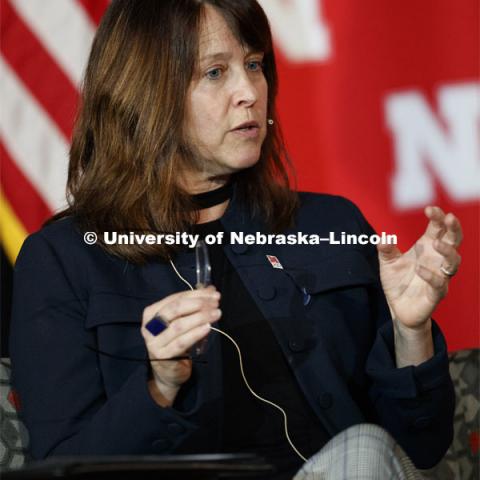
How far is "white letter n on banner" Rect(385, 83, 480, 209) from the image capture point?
7.69 feet

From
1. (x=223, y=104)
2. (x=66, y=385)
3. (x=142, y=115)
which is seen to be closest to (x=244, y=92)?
(x=223, y=104)

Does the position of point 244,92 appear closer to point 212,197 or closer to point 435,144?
point 212,197

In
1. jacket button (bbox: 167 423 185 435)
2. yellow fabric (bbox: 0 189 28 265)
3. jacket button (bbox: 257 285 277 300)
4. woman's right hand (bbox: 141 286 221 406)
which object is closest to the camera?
woman's right hand (bbox: 141 286 221 406)

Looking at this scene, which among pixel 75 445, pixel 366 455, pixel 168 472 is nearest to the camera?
pixel 168 472

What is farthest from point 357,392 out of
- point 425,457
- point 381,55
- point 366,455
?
point 381,55

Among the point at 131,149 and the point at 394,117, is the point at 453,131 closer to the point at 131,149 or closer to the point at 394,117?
the point at 394,117

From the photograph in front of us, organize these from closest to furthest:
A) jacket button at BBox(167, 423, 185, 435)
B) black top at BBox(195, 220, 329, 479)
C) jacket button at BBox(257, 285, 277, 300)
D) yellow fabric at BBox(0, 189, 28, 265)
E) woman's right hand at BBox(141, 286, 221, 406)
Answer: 1. woman's right hand at BBox(141, 286, 221, 406)
2. jacket button at BBox(167, 423, 185, 435)
3. black top at BBox(195, 220, 329, 479)
4. jacket button at BBox(257, 285, 277, 300)
5. yellow fabric at BBox(0, 189, 28, 265)

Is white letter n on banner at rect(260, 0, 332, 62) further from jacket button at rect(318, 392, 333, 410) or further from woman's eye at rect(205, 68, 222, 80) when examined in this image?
jacket button at rect(318, 392, 333, 410)

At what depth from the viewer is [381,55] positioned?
235 cm

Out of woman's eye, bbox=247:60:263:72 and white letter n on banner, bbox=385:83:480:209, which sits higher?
woman's eye, bbox=247:60:263:72

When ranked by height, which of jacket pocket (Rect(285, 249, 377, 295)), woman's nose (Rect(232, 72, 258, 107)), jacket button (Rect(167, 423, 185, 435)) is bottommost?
jacket pocket (Rect(285, 249, 377, 295))

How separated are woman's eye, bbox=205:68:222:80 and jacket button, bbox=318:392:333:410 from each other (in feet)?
1.86

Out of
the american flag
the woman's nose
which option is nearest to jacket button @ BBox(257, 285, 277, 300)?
Result: the woman's nose

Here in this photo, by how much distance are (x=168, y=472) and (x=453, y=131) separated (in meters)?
1.53
